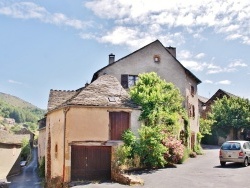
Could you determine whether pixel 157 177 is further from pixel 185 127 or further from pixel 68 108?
pixel 185 127

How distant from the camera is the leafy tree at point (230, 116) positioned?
47188 millimetres

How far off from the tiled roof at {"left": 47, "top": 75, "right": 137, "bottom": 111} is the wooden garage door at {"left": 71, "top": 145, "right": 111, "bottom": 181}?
9.46ft

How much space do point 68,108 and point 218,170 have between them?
10540 mm

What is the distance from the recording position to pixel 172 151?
82.6 feet

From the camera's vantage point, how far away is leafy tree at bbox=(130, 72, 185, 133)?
78.6 ft

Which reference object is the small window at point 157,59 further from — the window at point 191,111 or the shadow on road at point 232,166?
the shadow on road at point 232,166

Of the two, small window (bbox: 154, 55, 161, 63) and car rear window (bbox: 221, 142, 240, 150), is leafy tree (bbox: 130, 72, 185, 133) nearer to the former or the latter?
car rear window (bbox: 221, 142, 240, 150)

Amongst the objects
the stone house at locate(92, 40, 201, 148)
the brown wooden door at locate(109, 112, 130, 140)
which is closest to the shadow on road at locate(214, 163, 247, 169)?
the brown wooden door at locate(109, 112, 130, 140)

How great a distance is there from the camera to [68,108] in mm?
21484

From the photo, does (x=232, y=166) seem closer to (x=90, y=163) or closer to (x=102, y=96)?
(x=90, y=163)

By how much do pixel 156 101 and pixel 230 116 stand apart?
26.7 meters

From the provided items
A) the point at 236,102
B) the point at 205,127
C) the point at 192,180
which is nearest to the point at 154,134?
the point at 192,180

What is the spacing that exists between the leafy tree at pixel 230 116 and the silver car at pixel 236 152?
23963mm

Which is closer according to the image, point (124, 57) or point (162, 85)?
point (162, 85)
